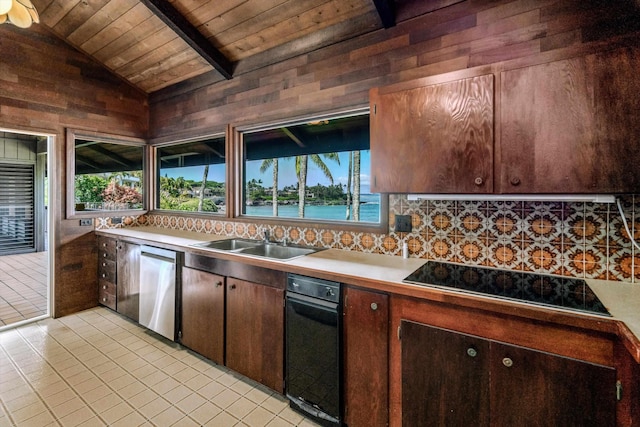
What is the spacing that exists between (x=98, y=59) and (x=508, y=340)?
16.0 ft

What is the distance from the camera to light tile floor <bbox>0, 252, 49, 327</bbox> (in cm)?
362

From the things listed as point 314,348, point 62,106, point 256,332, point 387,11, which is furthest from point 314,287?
point 62,106

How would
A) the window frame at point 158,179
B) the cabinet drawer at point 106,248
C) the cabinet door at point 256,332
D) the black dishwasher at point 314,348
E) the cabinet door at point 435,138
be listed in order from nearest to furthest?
the cabinet door at point 435,138
the black dishwasher at point 314,348
the cabinet door at point 256,332
the window frame at point 158,179
the cabinet drawer at point 106,248

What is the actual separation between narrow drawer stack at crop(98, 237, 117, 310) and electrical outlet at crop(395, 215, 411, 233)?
3.16 meters

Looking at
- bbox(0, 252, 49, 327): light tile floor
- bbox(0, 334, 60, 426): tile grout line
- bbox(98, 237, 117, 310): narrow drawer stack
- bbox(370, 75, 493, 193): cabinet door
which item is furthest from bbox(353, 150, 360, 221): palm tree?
bbox(0, 252, 49, 327): light tile floor

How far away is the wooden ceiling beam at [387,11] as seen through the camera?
7.08ft

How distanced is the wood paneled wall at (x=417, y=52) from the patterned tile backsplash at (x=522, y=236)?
83 centimetres

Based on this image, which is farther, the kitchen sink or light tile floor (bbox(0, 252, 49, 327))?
light tile floor (bbox(0, 252, 49, 327))

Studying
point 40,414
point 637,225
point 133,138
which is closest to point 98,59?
point 133,138

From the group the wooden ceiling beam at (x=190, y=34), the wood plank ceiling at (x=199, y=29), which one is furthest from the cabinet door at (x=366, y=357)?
the wooden ceiling beam at (x=190, y=34)

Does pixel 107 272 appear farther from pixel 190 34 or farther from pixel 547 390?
pixel 547 390

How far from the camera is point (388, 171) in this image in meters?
1.93

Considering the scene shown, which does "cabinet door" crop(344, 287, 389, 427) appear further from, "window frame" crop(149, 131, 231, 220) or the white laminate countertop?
"window frame" crop(149, 131, 231, 220)

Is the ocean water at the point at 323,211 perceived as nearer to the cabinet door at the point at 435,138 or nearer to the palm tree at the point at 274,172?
the palm tree at the point at 274,172
